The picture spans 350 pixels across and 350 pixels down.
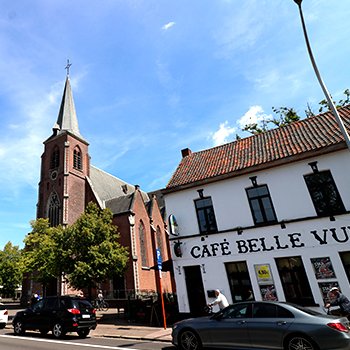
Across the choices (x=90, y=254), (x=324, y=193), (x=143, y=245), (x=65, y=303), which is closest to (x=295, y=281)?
(x=324, y=193)

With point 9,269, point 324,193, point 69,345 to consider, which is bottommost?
point 69,345

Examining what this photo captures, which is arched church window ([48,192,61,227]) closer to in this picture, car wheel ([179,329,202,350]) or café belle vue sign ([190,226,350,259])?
café belle vue sign ([190,226,350,259])

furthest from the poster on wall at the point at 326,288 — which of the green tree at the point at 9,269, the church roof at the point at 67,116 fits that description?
the green tree at the point at 9,269

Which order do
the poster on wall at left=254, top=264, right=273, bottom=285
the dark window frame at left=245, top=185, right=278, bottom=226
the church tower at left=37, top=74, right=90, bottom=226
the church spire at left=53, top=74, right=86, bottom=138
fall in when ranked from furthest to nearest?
1. the church spire at left=53, top=74, right=86, bottom=138
2. the church tower at left=37, top=74, right=90, bottom=226
3. the dark window frame at left=245, top=185, right=278, bottom=226
4. the poster on wall at left=254, top=264, right=273, bottom=285

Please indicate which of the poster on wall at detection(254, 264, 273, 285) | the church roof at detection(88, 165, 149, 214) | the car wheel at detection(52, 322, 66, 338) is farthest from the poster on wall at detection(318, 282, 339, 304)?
the church roof at detection(88, 165, 149, 214)

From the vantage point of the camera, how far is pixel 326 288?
34.5 ft

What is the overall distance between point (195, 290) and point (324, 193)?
7.57m

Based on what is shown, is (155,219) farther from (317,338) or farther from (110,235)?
(317,338)

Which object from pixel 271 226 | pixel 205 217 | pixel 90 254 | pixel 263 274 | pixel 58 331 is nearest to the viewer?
pixel 58 331

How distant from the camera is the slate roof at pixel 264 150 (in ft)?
40.5

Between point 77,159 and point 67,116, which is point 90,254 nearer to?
point 77,159

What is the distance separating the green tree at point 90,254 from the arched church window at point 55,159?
62.4 ft

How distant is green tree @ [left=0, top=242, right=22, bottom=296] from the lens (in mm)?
46125

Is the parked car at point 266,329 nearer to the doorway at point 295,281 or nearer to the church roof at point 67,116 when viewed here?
the doorway at point 295,281
